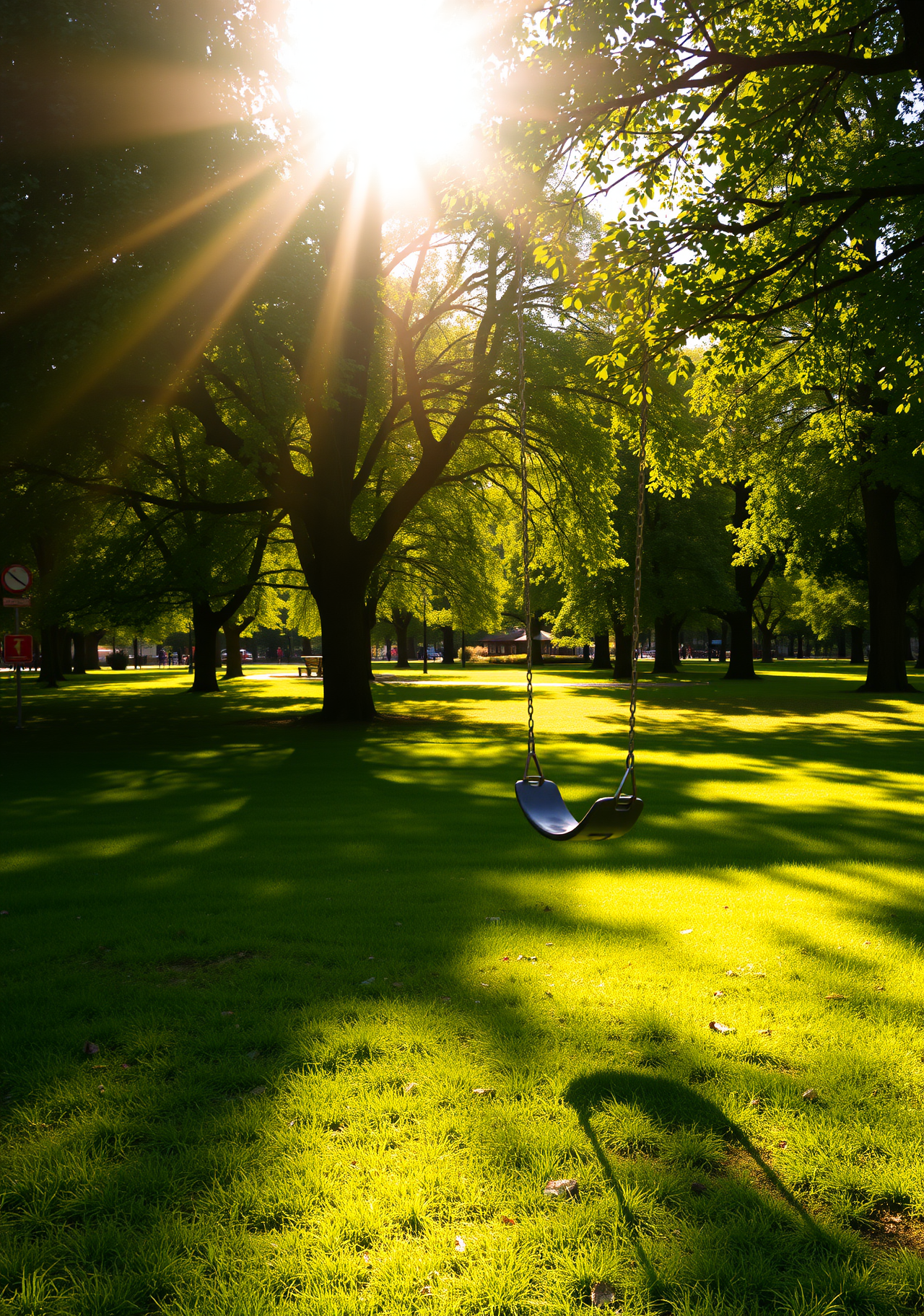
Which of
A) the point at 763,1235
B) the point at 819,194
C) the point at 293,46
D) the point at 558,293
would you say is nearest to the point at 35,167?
the point at 293,46

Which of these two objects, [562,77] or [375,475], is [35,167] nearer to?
[562,77]

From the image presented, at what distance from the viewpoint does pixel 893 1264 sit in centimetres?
264

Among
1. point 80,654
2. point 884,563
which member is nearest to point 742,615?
point 884,563

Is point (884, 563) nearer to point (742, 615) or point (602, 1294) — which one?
point (742, 615)

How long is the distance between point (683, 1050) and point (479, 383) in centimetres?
1683

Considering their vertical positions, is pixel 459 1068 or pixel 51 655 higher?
pixel 51 655

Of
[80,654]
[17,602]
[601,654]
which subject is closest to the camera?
[17,602]

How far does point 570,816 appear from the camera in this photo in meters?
5.55

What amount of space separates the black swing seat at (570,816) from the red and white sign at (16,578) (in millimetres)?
15940

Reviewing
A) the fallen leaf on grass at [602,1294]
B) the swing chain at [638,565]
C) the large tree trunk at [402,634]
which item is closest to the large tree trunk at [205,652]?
the swing chain at [638,565]

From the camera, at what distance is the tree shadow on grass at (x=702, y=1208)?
2557 mm

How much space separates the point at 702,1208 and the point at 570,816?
2813 millimetres

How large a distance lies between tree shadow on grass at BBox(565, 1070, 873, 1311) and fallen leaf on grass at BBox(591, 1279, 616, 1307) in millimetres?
110

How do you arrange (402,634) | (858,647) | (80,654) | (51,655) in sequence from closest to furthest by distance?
(51,655), (80,654), (858,647), (402,634)
